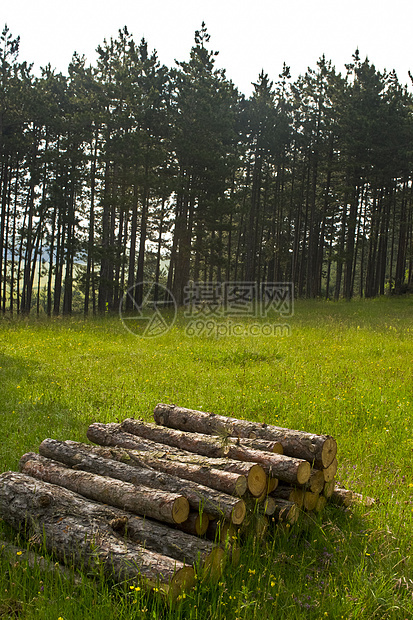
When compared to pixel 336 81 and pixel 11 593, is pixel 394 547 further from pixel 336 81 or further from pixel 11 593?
pixel 336 81

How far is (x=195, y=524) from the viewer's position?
11.8 feet

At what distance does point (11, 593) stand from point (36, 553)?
1.11ft

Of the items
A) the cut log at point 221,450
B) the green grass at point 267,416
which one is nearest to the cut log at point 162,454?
the cut log at point 221,450

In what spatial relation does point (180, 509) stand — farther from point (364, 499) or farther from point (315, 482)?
point (364, 499)

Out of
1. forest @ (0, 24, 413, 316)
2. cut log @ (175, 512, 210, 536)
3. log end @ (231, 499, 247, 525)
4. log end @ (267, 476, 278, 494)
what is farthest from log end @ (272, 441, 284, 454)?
forest @ (0, 24, 413, 316)

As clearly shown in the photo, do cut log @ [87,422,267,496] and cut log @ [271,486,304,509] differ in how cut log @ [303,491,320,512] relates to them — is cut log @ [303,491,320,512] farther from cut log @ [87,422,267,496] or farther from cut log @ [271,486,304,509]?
cut log @ [87,422,267,496]

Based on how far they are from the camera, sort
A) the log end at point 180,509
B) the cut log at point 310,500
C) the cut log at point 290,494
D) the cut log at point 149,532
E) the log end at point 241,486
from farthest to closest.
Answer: the cut log at point 310,500 < the cut log at point 290,494 < the log end at point 241,486 < the log end at point 180,509 < the cut log at point 149,532

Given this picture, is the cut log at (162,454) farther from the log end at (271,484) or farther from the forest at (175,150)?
the forest at (175,150)

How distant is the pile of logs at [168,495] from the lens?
3.30 metres

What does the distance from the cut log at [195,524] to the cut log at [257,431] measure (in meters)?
1.33

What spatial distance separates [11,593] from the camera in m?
3.21

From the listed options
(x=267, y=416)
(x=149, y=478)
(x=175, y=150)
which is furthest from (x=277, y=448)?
(x=175, y=150)

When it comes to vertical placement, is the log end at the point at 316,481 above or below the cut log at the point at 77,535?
above

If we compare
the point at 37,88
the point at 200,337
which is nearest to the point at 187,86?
the point at 37,88
